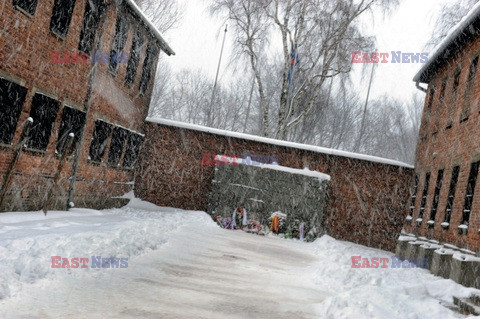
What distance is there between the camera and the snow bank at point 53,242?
17.9 feet

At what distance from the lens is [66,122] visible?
13.6 m

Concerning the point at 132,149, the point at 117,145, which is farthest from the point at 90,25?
the point at 132,149

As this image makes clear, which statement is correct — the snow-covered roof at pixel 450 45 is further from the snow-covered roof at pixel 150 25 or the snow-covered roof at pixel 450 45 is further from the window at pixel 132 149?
the window at pixel 132 149

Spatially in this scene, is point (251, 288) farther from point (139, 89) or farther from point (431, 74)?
point (431, 74)

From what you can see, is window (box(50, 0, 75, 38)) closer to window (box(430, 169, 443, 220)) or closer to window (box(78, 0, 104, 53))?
window (box(78, 0, 104, 53))

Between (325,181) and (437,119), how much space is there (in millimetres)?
4820

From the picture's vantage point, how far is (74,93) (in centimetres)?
1362

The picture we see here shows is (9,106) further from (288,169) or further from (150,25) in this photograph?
(288,169)

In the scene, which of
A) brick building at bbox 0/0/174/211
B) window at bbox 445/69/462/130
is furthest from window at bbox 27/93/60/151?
window at bbox 445/69/462/130

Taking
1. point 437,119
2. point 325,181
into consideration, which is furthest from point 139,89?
point 437,119

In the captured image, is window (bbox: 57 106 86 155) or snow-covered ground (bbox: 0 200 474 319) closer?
snow-covered ground (bbox: 0 200 474 319)

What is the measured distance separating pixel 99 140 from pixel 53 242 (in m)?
9.68

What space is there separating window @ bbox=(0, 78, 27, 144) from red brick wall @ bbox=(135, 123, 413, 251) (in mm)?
10455

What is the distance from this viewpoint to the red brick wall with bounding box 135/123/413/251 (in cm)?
2030
